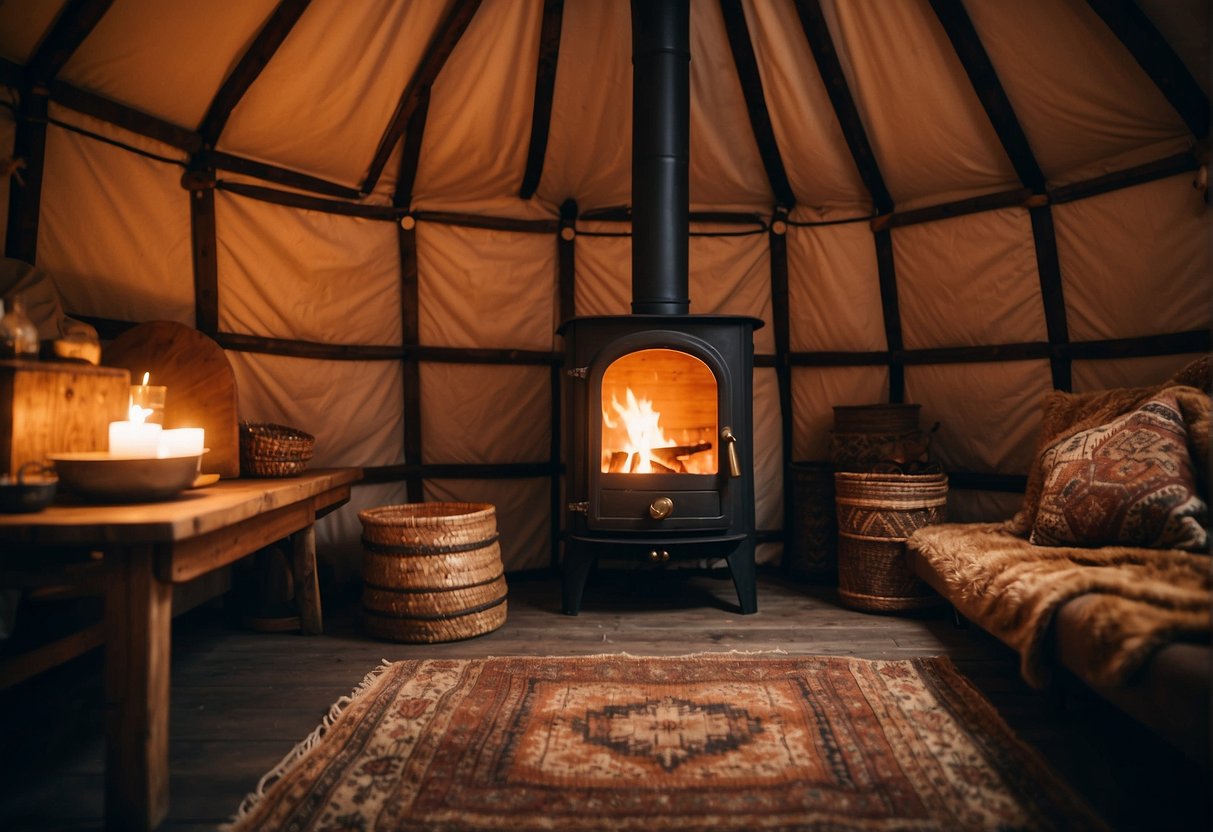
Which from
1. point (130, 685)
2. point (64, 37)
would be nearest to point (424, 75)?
point (64, 37)

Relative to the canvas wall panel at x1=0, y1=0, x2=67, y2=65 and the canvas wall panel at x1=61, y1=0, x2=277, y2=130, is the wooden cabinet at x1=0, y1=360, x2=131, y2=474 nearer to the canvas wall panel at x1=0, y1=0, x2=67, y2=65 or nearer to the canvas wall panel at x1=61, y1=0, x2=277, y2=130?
the canvas wall panel at x1=0, y1=0, x2=67, y2=65

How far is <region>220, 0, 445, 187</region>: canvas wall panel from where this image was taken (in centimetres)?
314

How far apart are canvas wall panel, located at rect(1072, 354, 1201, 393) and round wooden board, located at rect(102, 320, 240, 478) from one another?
3480 mm

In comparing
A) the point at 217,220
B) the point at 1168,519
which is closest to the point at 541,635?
the point at 1168,519

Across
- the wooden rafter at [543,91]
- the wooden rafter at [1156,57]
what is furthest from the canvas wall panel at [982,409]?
the wooden rafter at [543,91]

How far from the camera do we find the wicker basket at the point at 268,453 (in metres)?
2.54

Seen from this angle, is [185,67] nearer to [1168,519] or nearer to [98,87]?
[98,87]

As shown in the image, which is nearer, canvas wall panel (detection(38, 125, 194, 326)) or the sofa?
the sofa

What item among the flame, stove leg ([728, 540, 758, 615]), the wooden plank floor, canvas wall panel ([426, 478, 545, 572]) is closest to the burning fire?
the flame

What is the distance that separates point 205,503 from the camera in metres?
1.74

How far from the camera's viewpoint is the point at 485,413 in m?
3.98

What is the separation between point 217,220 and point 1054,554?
3.43 meters

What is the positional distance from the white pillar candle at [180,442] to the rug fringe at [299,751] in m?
0.76

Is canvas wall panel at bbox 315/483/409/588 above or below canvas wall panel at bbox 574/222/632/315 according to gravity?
below
